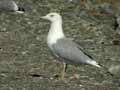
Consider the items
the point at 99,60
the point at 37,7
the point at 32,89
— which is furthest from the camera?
the point at 37,7

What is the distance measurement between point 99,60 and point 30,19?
152 inches

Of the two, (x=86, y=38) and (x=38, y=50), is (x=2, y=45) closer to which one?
(x=38, y=50)

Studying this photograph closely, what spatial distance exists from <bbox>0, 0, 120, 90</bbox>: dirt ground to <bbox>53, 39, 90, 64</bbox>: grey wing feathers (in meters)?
0.34

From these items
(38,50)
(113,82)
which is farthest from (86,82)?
(38,50)

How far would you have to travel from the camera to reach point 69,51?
8.36 metres

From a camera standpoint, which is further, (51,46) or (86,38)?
(86,38)

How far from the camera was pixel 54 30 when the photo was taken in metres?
8.74

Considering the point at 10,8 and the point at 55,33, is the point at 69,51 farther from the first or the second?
the point at 10,8

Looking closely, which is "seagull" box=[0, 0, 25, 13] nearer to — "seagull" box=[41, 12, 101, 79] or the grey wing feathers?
"seagull" box=[41, 12, 101, 79]

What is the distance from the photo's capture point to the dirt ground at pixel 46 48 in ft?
27.5

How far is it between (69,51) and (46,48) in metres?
2.45

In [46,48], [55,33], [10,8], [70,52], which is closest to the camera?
[70,52]

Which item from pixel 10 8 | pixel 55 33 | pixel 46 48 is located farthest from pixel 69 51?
pixel 10 8

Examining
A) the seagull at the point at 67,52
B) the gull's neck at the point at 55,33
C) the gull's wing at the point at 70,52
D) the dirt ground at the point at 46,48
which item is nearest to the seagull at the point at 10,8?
the dirt ground at the point at 46,48
